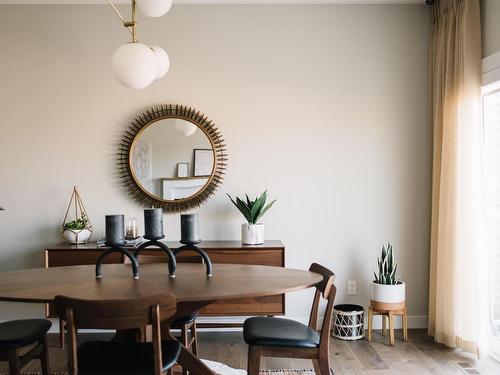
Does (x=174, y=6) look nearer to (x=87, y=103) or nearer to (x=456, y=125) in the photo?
(x=87, y=103)

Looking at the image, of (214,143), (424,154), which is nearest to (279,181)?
(214,143)

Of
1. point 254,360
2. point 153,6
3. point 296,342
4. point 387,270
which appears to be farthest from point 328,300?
point 387,270

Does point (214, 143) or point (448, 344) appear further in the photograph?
point (214, 143)

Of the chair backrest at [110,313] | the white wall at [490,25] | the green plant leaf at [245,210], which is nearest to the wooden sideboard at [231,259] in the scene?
the green plant leaf at [245,210]

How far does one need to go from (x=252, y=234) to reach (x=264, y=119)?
94 centimetres

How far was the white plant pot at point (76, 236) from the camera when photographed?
13.0ft

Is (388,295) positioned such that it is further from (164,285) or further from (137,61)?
(137,61)

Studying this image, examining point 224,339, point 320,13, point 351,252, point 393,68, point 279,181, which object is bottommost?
point 224,339

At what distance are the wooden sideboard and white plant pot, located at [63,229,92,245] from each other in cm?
14

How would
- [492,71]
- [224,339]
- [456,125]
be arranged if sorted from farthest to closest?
[224,339]
[456,125]
[492,71]

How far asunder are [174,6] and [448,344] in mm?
3251

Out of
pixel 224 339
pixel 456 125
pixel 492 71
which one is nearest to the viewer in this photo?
pixel 492 71

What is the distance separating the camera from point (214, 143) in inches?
165

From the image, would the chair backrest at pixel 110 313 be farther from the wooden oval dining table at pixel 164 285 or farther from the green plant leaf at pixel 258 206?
the green plant leaf at pixel 258 206
